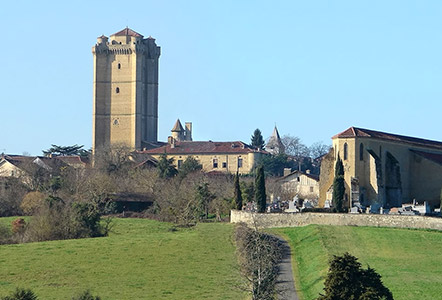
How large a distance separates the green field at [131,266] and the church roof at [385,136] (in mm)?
12246

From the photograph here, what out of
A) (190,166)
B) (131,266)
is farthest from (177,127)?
(131,266)

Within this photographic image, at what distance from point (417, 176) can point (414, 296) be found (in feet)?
116

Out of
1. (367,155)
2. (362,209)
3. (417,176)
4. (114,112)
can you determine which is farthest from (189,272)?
(114,112)

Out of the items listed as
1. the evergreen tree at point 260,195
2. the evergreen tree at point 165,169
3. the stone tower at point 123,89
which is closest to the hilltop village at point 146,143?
the stone tower at point 123,89

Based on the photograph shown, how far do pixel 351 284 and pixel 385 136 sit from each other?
3864 centimetres

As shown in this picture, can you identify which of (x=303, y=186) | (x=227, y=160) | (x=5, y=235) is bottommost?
(x=5, y=235)

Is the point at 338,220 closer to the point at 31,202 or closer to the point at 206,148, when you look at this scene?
the point at 31,202

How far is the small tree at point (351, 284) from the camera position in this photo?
103 feet

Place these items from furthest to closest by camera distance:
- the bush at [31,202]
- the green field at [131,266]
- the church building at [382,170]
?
the bush at [31,202] < the church building at [382,170] < the green field at [131,266]

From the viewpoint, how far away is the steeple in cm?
13519

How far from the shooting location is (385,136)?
69.6 meters

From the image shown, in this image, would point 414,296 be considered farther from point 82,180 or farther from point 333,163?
point 82,180

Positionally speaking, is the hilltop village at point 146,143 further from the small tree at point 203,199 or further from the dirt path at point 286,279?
the dirt path at point 286,279

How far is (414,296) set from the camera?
35312 mm
